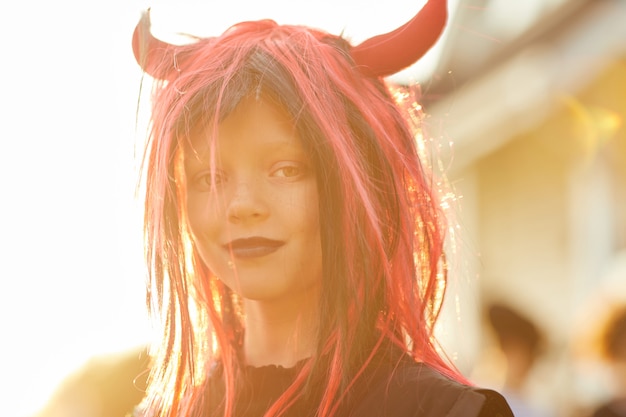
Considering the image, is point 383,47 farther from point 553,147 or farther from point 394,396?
point 553,147

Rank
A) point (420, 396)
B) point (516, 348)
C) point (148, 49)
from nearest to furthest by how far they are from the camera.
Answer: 1. point (420, 396)
2. point (148, 49)
3. point (516, 348)

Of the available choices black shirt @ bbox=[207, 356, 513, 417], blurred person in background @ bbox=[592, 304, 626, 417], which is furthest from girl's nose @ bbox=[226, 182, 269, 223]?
blurred person in background @ bbox=[592, 304, 626, 417]

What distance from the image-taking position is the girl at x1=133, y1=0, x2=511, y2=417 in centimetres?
193

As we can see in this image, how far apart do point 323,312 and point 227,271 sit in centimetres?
24

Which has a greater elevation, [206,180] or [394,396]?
[206,180]

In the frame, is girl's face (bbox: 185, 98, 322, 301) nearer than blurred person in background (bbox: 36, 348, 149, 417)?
Yes

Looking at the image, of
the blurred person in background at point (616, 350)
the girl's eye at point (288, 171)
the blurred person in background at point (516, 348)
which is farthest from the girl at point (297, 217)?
the blurred person in background at point (516, 348)

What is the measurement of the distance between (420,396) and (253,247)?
1.57 feet

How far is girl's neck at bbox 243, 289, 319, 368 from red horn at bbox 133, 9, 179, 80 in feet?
1.95

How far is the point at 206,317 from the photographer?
2287 mm

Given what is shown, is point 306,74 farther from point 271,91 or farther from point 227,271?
point 227,271

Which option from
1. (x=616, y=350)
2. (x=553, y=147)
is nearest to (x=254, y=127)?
(x=616, y=350)

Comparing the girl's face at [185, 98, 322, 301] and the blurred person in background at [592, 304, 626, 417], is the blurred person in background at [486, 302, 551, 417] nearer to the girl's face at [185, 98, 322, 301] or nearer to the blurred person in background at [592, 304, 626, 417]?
the blurred person in background at [592, 304, 626, 417]

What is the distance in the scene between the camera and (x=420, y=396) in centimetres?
177
